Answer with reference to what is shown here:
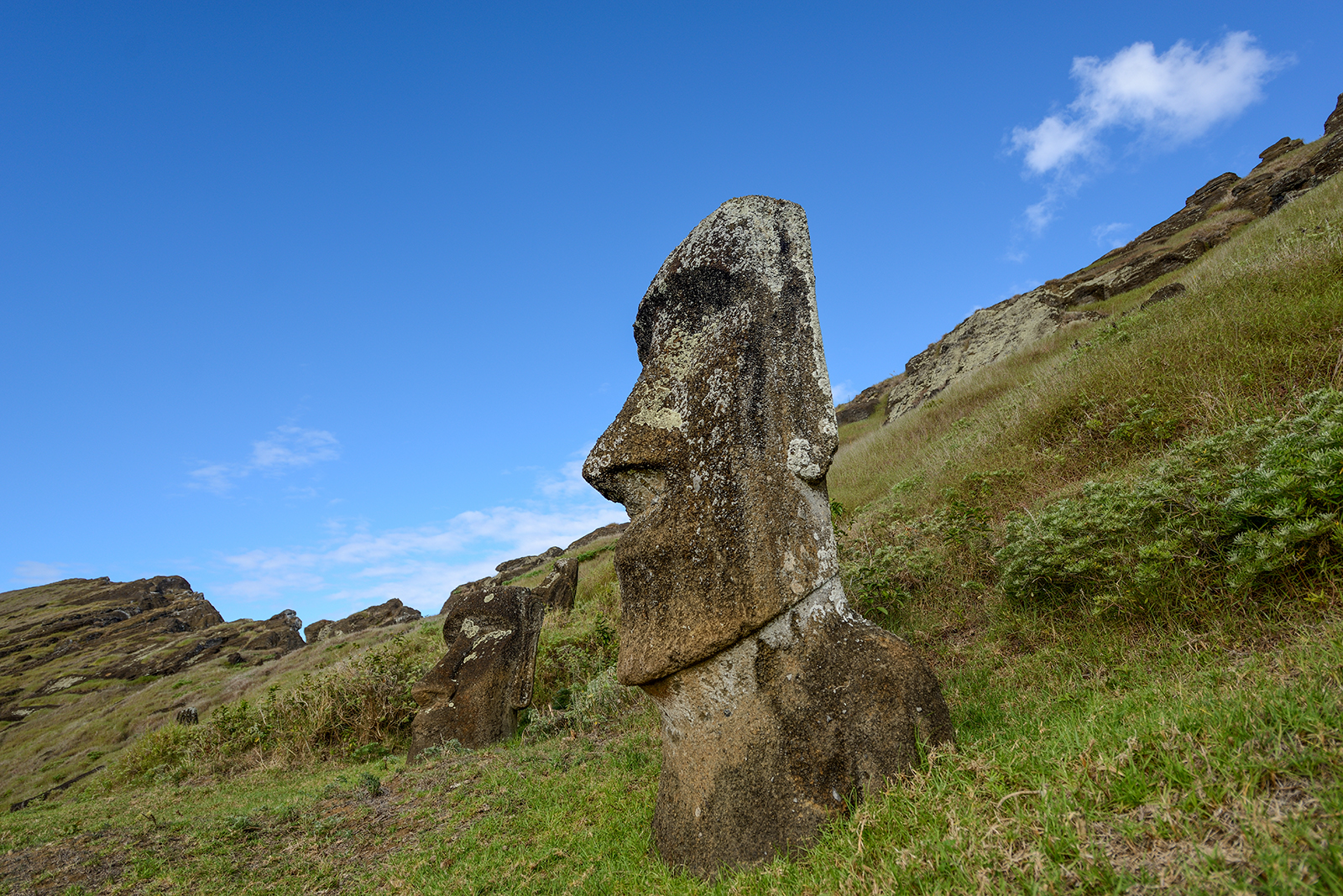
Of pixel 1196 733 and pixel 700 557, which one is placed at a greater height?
pixel 700 557

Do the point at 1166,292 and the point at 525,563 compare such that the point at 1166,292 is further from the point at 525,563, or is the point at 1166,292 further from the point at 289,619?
the point at 289,619

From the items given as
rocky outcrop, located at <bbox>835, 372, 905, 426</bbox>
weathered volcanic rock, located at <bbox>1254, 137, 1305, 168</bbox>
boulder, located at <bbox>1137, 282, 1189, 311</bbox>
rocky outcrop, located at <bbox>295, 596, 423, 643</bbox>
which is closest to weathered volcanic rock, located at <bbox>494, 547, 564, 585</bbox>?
rocky outcrop, located at <bbox>295, 596, 423, 643</bbox>

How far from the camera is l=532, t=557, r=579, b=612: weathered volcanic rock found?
15.9m

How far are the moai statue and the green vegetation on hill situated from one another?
0.61 meters

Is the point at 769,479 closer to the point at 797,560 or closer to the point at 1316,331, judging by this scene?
the point at 797,560

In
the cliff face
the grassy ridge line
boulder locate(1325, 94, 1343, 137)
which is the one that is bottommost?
the grassy ridge line

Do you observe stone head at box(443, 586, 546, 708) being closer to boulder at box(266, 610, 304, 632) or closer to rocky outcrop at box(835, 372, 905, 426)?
rocky outcrop at box(835, 372, 905, 426)

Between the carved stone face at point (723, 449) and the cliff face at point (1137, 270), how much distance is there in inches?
823

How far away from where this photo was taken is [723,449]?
146 inches

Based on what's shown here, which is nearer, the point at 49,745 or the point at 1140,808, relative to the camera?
the point at 1140,808

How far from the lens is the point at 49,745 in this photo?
906 inches

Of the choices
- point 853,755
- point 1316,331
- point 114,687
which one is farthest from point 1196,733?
point 114,687

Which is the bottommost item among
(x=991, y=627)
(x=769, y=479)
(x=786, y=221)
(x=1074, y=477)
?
(x=991, y=627)

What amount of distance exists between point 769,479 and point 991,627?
8.66ft
